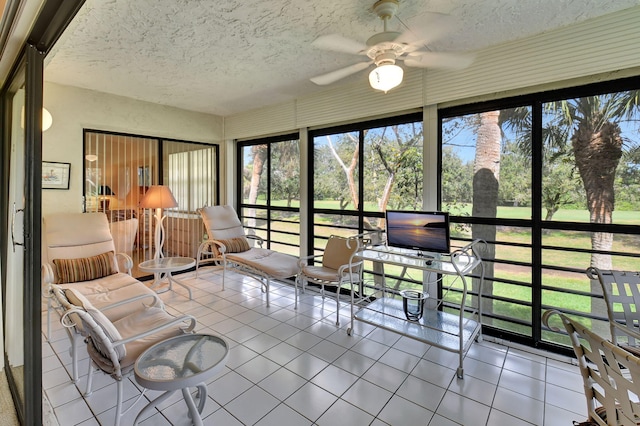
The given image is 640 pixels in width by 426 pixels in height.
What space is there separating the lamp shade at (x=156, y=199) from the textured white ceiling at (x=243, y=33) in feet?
4.33

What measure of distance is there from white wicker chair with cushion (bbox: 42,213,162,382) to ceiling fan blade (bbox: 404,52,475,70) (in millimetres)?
2934

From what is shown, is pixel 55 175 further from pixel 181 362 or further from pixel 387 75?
pixel 387 75

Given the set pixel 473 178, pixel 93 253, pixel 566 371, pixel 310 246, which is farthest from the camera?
pixel 310 246

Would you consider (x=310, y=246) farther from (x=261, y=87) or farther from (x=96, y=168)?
(x=96, y=168)

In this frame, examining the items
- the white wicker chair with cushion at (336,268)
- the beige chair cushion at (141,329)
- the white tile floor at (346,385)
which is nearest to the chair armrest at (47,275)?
the white tile floor at (346,385)

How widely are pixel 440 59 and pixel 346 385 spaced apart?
2390 millimetres

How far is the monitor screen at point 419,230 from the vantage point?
261 cm

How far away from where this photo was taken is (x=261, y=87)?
147 inches

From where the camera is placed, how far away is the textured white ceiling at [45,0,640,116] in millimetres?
2070

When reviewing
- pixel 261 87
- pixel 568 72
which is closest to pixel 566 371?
pixel 568 72

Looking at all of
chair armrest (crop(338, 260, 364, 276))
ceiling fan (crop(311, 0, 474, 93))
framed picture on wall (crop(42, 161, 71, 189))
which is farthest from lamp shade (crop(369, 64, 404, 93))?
framed picture on wall (crop(42, 161, 71, 189))

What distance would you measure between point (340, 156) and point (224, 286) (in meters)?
2.44

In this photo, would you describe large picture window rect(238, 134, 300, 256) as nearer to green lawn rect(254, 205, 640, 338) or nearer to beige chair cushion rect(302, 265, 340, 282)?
beige chair cushion rect(302, 265, 340, 282)

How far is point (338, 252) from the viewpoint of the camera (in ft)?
11.6
